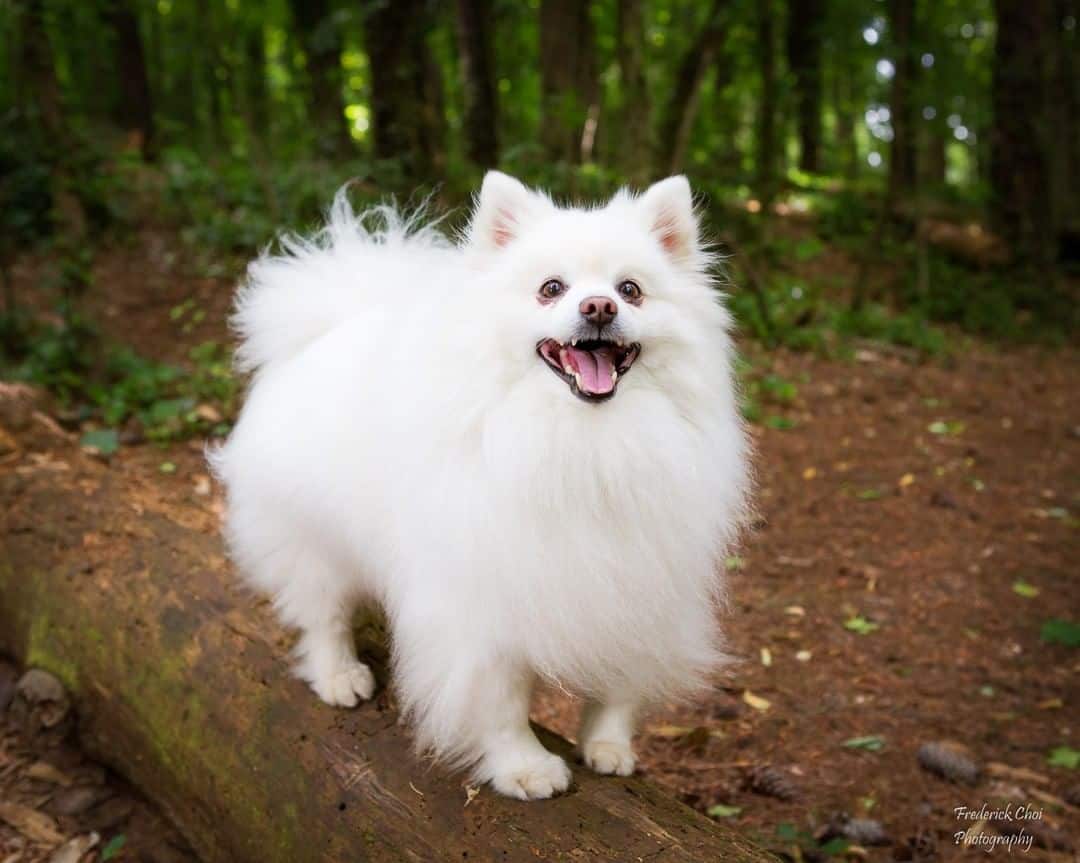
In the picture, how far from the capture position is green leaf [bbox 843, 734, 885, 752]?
359 cm

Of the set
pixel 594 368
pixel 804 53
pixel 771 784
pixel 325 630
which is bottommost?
pixel 771 784

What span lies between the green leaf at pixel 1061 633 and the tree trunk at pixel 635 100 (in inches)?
152

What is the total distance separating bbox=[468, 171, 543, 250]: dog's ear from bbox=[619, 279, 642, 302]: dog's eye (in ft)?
1.07

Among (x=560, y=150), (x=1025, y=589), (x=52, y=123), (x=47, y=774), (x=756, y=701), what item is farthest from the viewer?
(x=560, y=150)

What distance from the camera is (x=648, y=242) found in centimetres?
245

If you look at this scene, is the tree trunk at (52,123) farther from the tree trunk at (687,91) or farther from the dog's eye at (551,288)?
the dog's eye at (551,288)

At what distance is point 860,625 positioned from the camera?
4430mm

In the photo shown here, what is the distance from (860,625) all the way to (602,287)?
9.25 ft

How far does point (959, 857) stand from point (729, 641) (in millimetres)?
1431

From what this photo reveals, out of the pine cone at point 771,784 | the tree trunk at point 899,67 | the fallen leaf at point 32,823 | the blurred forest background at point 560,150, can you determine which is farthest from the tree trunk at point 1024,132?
the fallen leaf at point 32,823

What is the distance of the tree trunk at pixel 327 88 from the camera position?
7430 mm

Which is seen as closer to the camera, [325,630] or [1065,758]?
[325,630]

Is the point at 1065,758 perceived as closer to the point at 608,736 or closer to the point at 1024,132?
the point at 608,736

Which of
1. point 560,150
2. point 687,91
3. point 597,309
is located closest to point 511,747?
point 597,309
